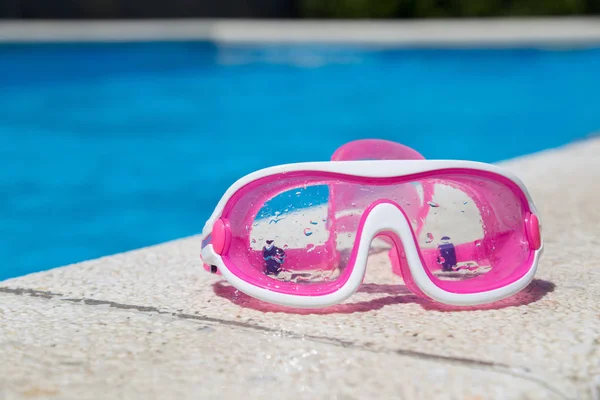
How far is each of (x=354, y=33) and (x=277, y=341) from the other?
1065cm

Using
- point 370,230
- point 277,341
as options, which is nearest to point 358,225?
point 370,230

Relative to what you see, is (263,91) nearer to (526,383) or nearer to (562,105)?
(562,105)

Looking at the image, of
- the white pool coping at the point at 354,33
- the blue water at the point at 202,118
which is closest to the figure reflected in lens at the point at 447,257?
the blue water at the point at 202,118

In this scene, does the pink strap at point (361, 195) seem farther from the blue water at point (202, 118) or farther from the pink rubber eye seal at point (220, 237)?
the blue water at point (202, 118)

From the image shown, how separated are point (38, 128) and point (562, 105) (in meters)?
5.22

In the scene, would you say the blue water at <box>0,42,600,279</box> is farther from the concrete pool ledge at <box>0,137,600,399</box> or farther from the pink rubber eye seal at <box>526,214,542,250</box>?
the pink rubber eye seal at <box>526,214,542,250</box>

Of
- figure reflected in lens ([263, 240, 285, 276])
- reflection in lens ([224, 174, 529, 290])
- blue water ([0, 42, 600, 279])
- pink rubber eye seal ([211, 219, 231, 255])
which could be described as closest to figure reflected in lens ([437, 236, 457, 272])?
reflection in lens ([224, 174, 529, 290])

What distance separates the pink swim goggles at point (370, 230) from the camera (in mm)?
1665

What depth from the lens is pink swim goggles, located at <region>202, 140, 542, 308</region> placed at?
1.67 meters

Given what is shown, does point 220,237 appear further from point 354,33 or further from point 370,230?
point 354,33

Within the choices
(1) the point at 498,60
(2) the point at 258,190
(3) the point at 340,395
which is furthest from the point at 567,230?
(1) the point at 498,60

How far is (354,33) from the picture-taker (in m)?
11.8

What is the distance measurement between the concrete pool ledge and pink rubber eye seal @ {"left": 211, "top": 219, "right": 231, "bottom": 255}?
14 centimetres

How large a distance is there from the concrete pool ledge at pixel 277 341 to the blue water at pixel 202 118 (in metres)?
1.59
